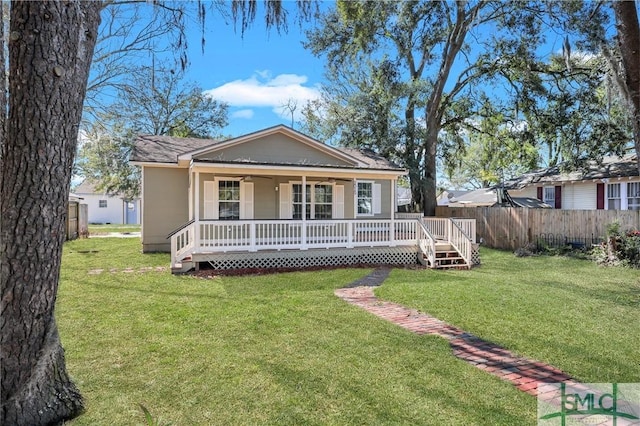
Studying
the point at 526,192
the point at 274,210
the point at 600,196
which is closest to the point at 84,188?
the point at 274,210

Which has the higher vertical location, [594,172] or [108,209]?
[594,172]

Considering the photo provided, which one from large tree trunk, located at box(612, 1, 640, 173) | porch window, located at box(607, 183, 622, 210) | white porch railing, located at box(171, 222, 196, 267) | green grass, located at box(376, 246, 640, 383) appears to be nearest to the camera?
green grass, located at box(376, 246, 640, 383)

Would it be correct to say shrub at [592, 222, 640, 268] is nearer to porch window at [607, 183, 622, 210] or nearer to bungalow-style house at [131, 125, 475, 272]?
bungalow-style house at [131, 125, 475, 272]

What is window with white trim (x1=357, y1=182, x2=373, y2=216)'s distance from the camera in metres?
16.3

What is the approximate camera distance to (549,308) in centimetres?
691

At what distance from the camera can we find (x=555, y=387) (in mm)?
3822

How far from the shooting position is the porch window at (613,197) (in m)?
18.0

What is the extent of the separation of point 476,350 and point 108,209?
137 feet

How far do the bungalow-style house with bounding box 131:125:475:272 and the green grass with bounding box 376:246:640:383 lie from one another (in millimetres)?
2027

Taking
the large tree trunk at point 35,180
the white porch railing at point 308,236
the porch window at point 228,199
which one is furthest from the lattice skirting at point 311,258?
the large tree trunk at point 35,180

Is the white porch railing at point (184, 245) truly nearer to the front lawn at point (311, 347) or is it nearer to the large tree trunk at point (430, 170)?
the front lawn at point (311, 347)

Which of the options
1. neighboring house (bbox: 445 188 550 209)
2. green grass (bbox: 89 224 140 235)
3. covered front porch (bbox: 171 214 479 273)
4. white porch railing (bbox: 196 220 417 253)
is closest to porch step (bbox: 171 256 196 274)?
covered front porch (bbox: 171 214 479 273)

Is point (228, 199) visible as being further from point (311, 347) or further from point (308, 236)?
point (311, 347)

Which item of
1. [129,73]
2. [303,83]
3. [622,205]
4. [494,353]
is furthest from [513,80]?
[494,353]
